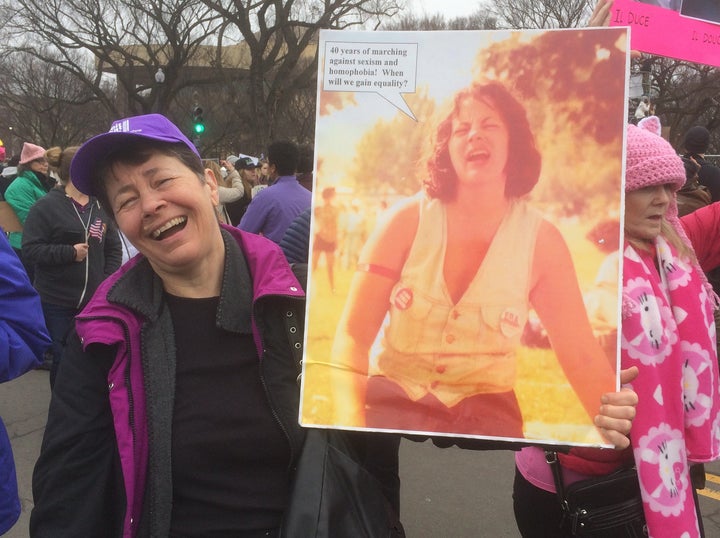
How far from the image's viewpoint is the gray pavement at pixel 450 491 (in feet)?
10.9

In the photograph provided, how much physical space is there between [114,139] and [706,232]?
5.92 feet

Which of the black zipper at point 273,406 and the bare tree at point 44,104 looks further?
the bare tree at point 44,104

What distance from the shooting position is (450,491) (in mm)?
3666

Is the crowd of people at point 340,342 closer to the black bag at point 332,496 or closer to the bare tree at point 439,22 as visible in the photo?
the black bag at point 332,496

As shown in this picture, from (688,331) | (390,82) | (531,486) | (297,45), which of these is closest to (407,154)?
(390,82)

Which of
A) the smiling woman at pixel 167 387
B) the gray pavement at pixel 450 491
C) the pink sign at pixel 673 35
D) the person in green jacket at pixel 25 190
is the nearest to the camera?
the smiling woman at pixel 167 387

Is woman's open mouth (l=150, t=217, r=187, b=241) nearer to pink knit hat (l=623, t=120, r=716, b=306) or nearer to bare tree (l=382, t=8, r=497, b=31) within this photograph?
pink knit hat (l=623, t=120, r=716, b=306)

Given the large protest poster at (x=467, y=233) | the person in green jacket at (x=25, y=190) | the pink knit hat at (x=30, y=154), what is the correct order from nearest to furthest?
the large protest poster at (x=467, y=233)
the person in green jacket at (x=25, y=190)
the pink knit hat at (x=30, y=154)

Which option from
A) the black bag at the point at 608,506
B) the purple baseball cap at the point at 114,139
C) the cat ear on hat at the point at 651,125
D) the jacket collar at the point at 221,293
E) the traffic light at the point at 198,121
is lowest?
the black bag at the point at 608,506

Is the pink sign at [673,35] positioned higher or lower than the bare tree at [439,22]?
lower

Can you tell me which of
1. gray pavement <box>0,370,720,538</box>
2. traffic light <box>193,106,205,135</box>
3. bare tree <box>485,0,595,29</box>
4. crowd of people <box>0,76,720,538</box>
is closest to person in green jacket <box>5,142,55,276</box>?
gray pavement <box>0,370,720,538</box>

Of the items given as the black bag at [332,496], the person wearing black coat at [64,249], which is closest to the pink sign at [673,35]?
the black bag at [332,496]

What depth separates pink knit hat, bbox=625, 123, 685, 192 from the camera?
1.52m

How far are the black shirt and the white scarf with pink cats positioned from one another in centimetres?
86
